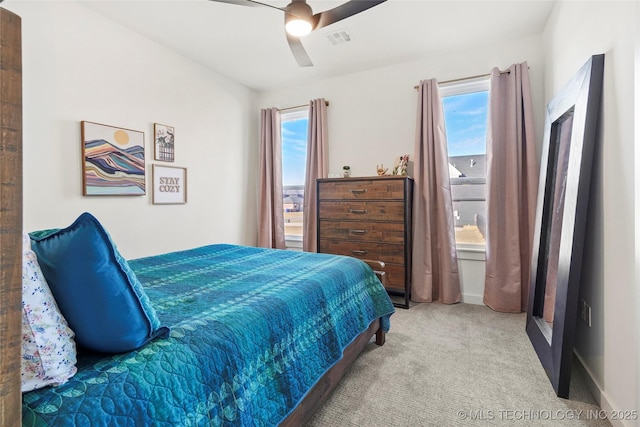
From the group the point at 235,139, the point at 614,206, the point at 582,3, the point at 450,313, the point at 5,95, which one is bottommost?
the point at 450,313

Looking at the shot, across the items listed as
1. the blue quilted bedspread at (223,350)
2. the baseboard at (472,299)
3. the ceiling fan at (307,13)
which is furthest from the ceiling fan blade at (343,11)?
the baseboard at (472,299)

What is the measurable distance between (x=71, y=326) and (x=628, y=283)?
7.22 ft

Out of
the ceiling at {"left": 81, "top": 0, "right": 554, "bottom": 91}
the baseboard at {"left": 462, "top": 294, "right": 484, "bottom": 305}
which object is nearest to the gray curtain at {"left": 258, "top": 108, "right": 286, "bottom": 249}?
the ceiling at {"left": 81, "top": 0, "right": 554, "bottom": 91}

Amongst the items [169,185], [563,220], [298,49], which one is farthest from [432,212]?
[169,185]

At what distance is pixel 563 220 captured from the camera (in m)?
1.93

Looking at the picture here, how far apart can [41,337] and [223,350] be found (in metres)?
0.49

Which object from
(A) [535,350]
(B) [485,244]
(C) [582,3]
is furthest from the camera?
(B) [485,244]

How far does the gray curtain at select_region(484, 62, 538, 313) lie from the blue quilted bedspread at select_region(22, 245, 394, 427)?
1.71 metres

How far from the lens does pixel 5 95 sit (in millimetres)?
512

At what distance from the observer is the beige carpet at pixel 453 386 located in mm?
1582

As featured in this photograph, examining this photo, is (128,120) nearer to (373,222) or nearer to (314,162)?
(314,162)

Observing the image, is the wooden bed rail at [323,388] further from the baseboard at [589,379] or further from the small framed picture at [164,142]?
the small framed picture at [164,142]

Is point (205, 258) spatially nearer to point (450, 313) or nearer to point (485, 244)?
point (450, 313)

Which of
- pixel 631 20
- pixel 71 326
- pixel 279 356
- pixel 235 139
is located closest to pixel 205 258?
pixel 279 356
